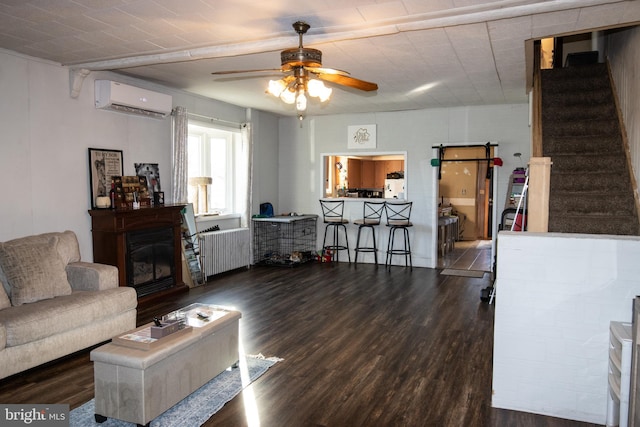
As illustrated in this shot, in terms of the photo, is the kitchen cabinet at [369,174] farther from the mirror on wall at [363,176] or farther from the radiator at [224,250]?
the radiator at [224,250]

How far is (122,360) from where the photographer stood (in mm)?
2633

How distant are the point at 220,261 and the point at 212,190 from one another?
4.06ft

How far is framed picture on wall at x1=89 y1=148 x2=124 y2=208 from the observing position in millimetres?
5156

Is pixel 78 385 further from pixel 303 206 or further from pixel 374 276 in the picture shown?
pixel 303 206

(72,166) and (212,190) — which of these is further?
(212,190)

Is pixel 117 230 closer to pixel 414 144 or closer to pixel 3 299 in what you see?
pixel 3 299

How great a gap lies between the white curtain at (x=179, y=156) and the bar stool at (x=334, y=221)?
300 centimetres

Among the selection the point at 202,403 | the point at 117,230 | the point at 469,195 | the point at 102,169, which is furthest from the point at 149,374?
the point at 469,195

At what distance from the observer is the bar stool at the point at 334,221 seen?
8.51 metres

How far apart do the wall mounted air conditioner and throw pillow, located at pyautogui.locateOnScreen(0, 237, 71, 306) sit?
6.26 ft

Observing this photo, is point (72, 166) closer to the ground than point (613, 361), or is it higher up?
higher up

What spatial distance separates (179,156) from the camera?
623cm

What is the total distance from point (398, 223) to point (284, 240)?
7.13 feet


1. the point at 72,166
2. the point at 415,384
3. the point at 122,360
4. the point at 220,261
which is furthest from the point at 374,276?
the point at 122,360
